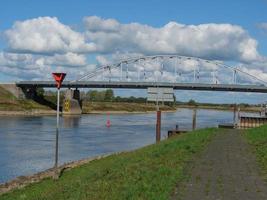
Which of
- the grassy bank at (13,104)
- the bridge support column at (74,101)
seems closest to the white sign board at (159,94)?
the grassy bank at (13,104)

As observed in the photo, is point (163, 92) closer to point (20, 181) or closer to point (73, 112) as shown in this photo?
point (20, 181)

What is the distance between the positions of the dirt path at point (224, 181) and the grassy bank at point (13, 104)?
111 metres

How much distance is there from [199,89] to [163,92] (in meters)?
80.4

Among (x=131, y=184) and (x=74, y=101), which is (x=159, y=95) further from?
(x=74, y=101)

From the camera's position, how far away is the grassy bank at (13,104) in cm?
12838

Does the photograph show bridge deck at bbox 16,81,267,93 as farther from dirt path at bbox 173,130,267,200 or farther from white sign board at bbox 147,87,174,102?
dirt path at bbox 173,130,267,200

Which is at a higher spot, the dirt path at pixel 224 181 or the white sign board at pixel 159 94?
the white sign board at pixel 159 94

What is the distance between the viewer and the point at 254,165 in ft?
53.8

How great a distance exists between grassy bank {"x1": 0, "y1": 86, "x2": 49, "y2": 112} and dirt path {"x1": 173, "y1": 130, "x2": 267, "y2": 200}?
111 m

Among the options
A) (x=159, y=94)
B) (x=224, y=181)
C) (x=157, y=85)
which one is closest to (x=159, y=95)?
(x=159, y=94)

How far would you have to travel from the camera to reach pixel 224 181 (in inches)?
513

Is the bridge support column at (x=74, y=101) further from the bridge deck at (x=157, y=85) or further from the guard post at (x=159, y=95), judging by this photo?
the guard post at (x=159, y=95)

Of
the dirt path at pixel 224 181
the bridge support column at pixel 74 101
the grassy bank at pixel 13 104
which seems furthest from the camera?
the bridge support column at pixel 74 101

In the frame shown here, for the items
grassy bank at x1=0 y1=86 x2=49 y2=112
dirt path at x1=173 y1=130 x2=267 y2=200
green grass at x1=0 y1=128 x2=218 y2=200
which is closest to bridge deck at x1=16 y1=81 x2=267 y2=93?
grassy bank at x1=0 y1=86 x2=49 y2=112
